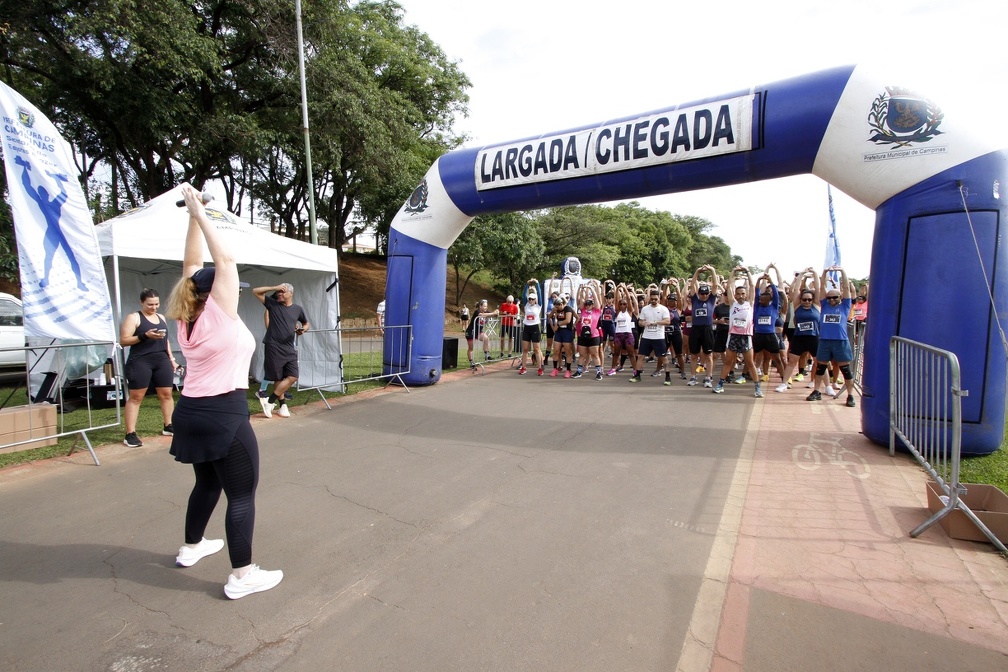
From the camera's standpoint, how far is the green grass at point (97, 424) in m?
5.26

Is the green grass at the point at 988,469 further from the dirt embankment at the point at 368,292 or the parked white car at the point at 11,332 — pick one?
the dirt embankment at the point at 368,292

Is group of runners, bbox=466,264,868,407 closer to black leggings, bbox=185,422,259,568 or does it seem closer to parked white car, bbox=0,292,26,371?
black leggings, bbox=185,422,259,568

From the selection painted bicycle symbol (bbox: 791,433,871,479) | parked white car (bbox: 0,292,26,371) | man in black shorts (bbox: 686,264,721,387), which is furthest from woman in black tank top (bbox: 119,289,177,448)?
man in black shorts (bbox: 686,264,721,387)

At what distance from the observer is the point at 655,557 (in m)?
3.26

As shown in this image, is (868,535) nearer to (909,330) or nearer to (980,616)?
(980,616)

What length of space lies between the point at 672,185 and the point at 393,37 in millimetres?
22271

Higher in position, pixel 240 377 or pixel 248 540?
pixel 240 377

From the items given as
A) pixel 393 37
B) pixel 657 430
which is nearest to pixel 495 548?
pixel 657 430

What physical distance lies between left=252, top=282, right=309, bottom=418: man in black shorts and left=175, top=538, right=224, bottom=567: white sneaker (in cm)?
373

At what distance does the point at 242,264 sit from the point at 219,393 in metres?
5.91

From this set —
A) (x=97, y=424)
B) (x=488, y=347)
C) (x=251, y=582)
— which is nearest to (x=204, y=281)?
(x=251, y=582)

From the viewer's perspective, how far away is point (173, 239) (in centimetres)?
650

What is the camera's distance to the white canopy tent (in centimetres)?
619

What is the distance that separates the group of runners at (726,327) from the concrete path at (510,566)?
2.91 meters
